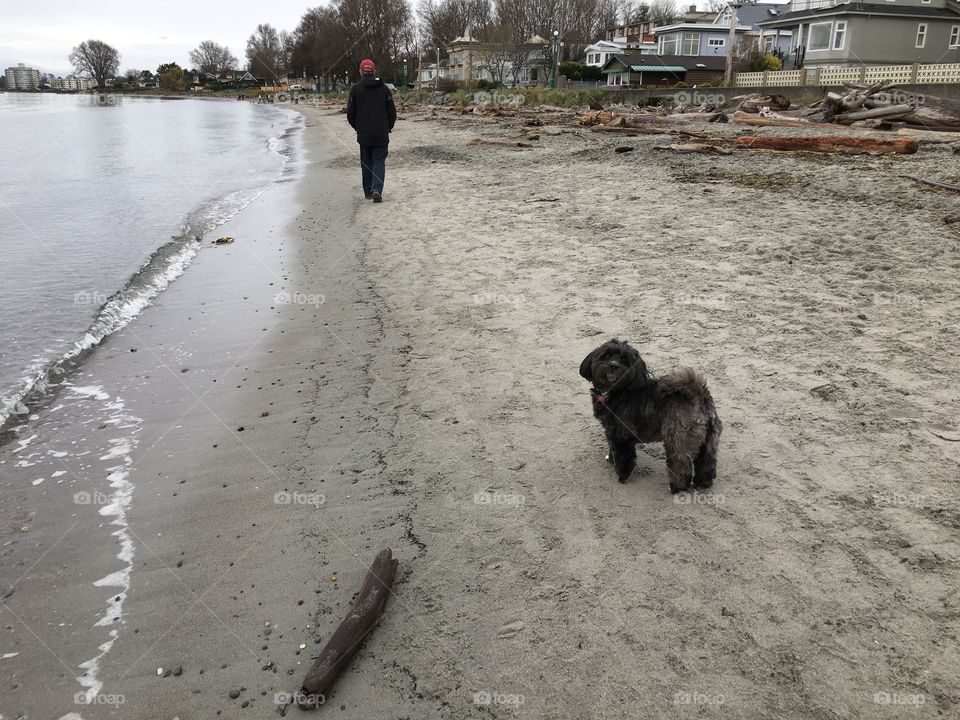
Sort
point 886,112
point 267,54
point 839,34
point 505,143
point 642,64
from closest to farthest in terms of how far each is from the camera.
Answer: point 886,112 < point 505,143 < point 839,34 < point 642,64 < point 267,54

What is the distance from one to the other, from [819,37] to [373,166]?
47187mm

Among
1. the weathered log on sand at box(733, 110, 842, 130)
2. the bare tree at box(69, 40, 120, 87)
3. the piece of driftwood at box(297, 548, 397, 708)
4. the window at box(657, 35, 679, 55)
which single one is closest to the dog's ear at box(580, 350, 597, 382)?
the piece of driftwood at box(297, 548, 397, 708)

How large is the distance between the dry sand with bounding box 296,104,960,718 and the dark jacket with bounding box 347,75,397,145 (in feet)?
17.1

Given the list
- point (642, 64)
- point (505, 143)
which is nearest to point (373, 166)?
point (505, 143)

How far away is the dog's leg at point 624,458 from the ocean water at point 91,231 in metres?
5.17

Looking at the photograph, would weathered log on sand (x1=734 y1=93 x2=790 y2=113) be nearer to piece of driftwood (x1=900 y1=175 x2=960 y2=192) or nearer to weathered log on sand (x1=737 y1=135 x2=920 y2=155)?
weathered log on sand (x1=737 y1=135 x2=920 y2=155)

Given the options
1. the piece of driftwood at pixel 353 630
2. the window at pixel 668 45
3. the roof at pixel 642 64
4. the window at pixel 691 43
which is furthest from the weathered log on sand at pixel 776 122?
the window at pixel 668 45

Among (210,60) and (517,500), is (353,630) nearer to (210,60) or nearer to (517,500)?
(517,500)

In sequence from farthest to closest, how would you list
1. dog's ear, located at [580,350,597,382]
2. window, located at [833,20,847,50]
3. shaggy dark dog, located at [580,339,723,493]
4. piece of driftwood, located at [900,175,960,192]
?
window, located at [833,20,847,50]
piece of driftwood, located at [900,175,960,192]
dog's ear, located at [580,350,597,382]
shaggy dark dog, located at [580,339,723,493]

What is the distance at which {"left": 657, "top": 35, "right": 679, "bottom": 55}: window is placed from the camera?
2891 inches

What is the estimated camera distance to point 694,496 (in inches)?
152

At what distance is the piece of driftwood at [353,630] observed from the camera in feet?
9.12

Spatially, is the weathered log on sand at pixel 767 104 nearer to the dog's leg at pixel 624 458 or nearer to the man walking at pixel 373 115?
the man walking at pixel 373 115

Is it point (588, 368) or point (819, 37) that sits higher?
point (819, 37)
